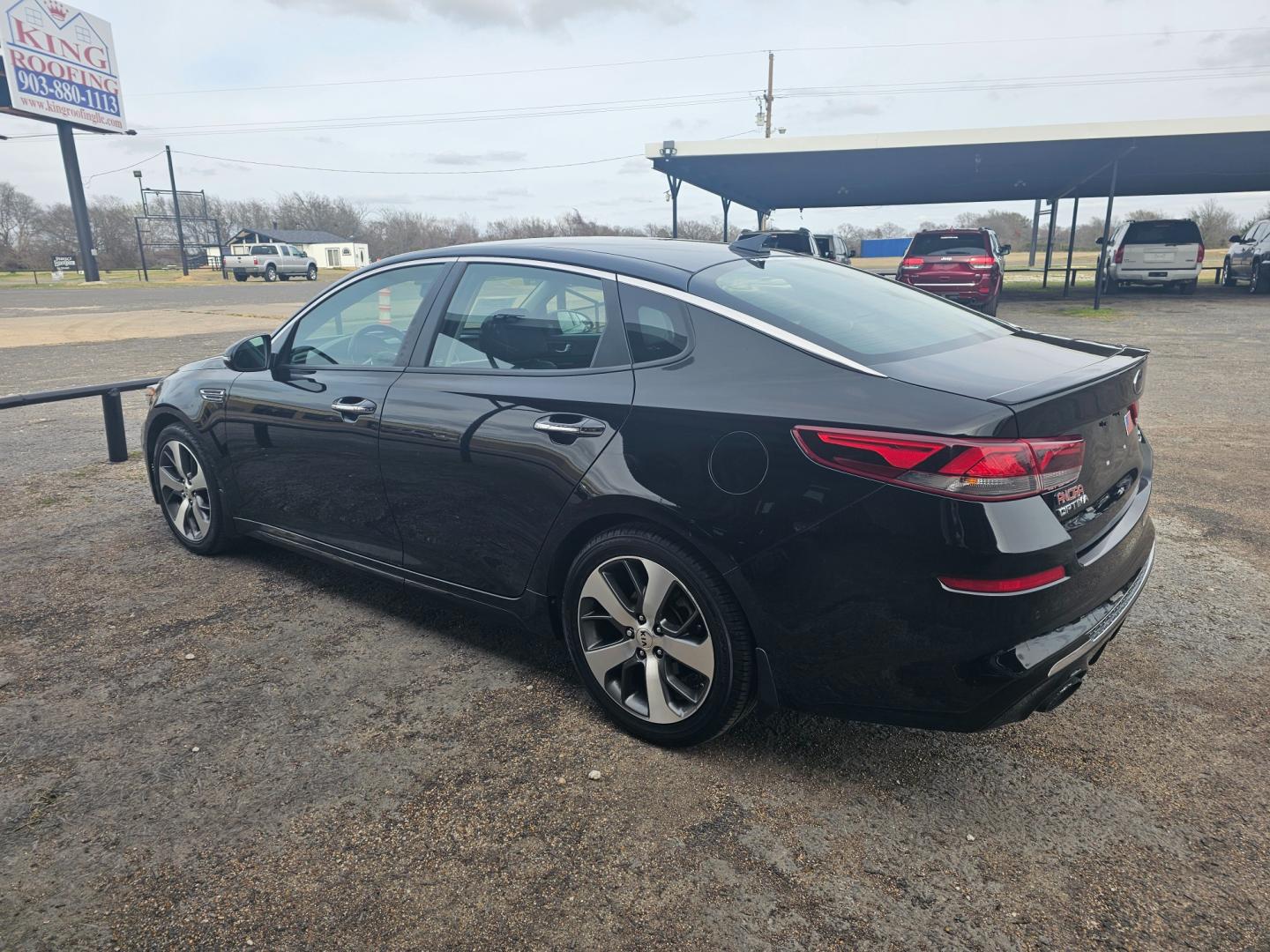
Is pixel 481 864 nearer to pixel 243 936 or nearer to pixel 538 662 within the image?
pixel 243 936

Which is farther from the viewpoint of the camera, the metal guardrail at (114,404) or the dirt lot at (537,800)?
the metal guardrail at (114,404)

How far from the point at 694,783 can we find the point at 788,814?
1.01 ft

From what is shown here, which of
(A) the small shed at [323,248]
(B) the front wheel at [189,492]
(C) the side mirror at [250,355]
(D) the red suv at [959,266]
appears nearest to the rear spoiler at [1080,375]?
(C) the side mirror at [250,355]

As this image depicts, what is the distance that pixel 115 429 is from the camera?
6828mm

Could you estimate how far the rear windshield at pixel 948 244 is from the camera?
17.0 metres

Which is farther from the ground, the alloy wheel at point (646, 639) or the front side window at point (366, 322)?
the front side window at point (366, 322)

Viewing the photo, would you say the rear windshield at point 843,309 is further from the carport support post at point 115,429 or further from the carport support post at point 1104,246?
the carport support post at point 1104,246

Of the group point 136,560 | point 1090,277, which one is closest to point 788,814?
point 136,560

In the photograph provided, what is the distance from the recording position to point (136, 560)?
15.3 feet

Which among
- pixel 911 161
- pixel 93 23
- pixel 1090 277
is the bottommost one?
pixel 1090 277

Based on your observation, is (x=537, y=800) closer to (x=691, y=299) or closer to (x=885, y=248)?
(x=691, y=299)

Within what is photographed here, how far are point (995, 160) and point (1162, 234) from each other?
4.66 metres

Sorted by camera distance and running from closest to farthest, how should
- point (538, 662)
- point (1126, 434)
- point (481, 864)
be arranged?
point (481, 864), point (1126, 434), point (538, 662)

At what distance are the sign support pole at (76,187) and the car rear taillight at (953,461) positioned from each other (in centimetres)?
5496
